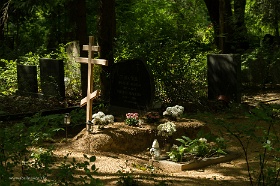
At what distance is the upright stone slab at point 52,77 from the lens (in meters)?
15.3

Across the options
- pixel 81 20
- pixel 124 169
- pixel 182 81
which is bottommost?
pixel 124 169

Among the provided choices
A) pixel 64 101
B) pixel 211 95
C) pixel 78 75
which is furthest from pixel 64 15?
pixel 211 95

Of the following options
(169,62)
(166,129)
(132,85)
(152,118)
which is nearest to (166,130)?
(166,129)

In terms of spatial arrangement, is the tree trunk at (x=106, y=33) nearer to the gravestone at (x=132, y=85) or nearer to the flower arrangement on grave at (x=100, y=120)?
the gravestone at (x=132, y=85)

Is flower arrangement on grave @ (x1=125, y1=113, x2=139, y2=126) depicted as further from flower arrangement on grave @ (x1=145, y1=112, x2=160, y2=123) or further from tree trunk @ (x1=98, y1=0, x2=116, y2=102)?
tree trunk @ (x1=98, y1=0, x2=116, y2=102)

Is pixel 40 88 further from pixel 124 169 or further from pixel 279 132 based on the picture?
pixel 124 169

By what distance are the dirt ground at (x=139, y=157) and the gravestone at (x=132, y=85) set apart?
159cm

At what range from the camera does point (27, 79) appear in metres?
16.6

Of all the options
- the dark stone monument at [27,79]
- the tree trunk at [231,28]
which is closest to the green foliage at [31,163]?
the dark stone monument at [27,79]

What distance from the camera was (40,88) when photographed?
16.8m

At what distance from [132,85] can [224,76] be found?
3075mm

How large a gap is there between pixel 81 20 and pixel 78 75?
173 centimetres

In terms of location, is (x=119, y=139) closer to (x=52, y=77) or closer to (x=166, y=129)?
(x=166, y=129)

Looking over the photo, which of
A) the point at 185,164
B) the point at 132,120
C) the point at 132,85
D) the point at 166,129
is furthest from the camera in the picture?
the point at 132,85
